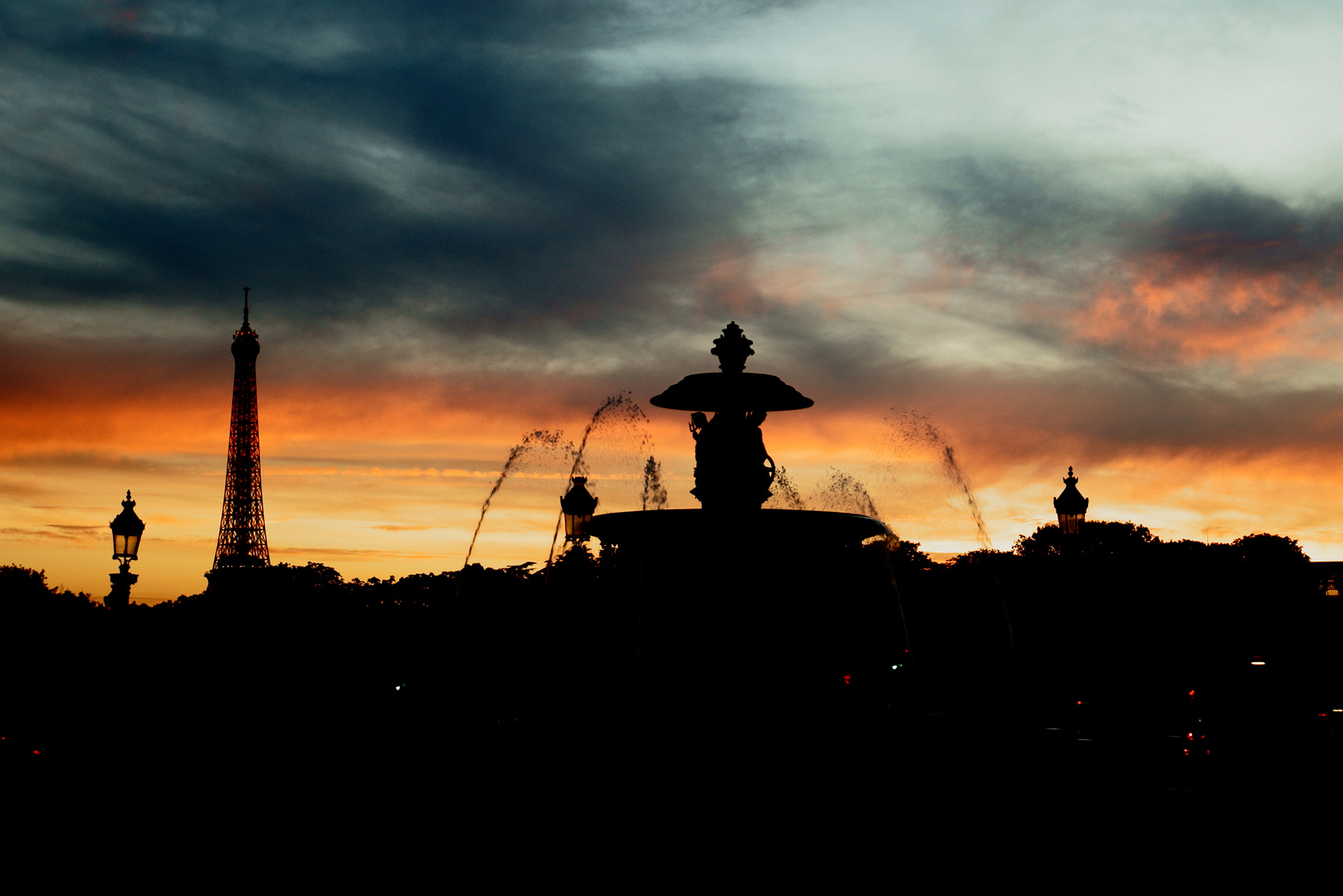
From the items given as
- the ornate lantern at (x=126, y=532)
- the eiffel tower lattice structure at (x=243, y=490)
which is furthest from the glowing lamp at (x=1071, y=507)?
the eiffel tower lattice structure at (x=243, y=490)

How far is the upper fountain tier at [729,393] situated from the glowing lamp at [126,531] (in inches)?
360

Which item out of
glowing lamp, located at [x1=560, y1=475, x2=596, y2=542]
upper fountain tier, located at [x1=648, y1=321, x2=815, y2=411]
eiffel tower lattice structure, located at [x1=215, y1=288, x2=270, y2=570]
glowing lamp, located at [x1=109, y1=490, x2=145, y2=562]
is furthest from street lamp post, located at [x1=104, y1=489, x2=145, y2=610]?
eiffel tower lattice structure, located at [x1=215, y1=288, x2=270, y2=570]

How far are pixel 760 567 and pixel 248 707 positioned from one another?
1329 centimetres

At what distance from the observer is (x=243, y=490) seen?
334ft

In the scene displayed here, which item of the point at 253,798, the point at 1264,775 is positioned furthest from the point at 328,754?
the point at 1264,775

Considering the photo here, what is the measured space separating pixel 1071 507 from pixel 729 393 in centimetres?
1238

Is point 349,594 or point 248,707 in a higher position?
point 349,594

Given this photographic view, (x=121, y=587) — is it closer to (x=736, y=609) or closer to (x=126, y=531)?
(x=126, y=531)

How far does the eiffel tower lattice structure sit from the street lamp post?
275 feet

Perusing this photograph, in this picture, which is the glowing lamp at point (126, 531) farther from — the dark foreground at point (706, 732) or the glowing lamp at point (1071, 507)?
the glowing lamp at point (1071, 507)

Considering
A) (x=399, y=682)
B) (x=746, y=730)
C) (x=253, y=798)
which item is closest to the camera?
(x=746, y=730)

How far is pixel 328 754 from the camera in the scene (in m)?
16.5

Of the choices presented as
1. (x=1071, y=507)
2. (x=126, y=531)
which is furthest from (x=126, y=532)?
(x=1071, y=507)

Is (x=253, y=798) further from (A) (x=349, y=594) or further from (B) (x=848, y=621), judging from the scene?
(A) (x=349, y=594)
